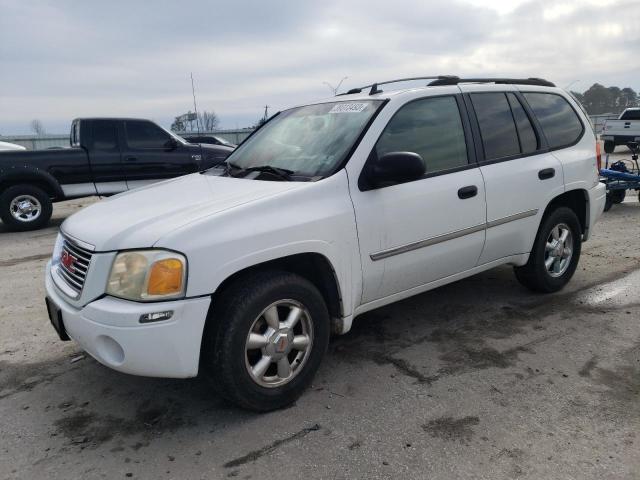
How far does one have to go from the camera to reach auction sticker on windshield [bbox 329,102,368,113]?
3.50m

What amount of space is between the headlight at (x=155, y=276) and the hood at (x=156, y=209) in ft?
0.25

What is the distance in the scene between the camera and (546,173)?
13.7ft

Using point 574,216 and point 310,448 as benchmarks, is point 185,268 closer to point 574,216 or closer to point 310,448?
point 310,448

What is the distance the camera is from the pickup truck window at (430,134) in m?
3.40

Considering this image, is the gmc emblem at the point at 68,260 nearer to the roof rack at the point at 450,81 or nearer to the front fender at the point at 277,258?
the front fender at the point at 277,258

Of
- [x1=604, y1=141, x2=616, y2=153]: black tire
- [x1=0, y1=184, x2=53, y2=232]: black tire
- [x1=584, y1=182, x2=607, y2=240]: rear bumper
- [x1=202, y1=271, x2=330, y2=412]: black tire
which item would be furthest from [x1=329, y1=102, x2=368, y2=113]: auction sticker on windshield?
[x1=604, y1=141, x2=616, y2=153]: black tire

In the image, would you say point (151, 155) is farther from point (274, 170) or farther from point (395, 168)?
point (395, 168)

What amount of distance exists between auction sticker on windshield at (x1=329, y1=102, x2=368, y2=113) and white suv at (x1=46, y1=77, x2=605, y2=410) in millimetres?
22

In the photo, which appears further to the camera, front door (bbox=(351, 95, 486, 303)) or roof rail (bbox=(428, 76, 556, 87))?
roof rail (bbox=(428, 76, 556, 87))

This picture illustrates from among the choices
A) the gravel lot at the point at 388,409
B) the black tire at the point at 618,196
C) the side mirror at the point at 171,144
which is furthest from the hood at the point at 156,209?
the black tire at the point at 618,196

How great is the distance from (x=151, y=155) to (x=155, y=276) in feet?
24.5

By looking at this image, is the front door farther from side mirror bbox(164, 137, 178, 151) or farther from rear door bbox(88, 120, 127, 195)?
rear door bbox(88, 120, 127, 195)

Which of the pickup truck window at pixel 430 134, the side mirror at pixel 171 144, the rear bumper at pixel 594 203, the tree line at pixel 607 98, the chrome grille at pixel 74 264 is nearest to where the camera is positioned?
the chrome grille at pixel 74 264

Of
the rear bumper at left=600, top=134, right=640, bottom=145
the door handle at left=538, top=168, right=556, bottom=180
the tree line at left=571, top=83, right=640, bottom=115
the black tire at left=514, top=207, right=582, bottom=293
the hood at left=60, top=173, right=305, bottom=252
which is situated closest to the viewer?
the hood at left=60, top=173, right=305, bottom=252
